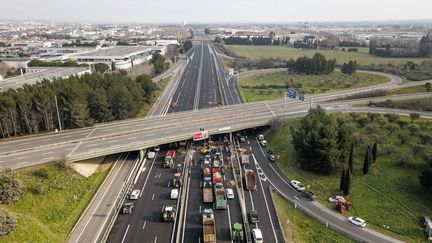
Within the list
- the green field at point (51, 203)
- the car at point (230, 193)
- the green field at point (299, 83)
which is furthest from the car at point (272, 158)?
the green field at point (299, 83)

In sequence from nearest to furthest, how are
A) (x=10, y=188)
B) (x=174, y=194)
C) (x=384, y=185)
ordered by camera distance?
(x=10, y=188) → (x=174, y=194) → (x=384, y=185)

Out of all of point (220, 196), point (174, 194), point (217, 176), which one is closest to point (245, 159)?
point (217, 176)

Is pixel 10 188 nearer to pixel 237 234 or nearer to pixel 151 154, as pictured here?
pixel 151 154

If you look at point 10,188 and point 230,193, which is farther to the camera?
point 230,193

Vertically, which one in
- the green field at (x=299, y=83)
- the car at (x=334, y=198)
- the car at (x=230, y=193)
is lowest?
the car at (x=334, y=198)

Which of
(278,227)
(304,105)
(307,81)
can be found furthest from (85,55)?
(278,227)

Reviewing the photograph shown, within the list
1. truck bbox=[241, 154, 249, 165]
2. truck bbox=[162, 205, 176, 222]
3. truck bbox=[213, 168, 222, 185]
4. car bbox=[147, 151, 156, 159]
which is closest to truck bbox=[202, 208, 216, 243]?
truck bbox=[162, 205, 176, 222]

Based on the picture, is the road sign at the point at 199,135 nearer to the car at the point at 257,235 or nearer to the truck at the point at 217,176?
the truck at the point at 217,176

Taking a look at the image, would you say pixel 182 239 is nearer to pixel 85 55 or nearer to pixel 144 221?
pixel 144 221
